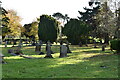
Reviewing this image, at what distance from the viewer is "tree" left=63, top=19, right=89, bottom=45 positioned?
4347cm

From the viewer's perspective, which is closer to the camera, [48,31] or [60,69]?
[60,69]

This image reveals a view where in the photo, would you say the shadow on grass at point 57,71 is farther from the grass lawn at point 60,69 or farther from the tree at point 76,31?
the tree at point 76,31

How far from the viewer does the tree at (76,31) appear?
1711 inches

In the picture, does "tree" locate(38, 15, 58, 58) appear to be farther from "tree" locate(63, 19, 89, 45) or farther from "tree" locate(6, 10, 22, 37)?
"tree" locate(6, 10, 22, 37)

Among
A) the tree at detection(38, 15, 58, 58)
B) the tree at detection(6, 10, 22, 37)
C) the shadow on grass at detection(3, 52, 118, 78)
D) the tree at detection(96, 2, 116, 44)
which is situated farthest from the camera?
the tree at detection(6, 10, 22, 37)

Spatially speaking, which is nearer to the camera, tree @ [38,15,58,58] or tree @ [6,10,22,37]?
tree @ [38,15,58,58]

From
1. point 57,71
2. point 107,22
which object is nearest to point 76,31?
point 107,22

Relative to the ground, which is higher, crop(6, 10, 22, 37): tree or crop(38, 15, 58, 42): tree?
crop(6, 10, 22, 37): tree

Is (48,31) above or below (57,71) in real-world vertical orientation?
above

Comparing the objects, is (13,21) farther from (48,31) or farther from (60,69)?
(60,69)

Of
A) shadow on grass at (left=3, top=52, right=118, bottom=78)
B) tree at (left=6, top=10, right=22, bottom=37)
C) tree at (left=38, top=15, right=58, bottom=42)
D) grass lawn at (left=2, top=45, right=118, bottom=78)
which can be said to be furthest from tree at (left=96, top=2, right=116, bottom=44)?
tree at (left=6, top=10, right=22, bottom=37)

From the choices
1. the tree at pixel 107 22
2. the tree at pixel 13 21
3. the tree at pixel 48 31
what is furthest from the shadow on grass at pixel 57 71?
the tree at pixel 13 21

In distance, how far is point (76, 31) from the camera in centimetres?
4372

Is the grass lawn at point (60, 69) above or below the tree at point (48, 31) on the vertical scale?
below
